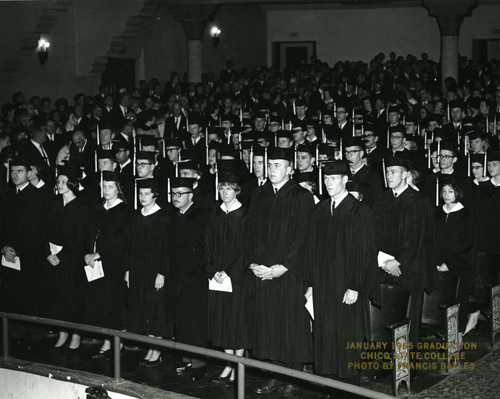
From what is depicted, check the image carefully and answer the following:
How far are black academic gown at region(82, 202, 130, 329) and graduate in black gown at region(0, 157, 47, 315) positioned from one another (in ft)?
2.65

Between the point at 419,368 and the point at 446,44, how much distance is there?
14008mm

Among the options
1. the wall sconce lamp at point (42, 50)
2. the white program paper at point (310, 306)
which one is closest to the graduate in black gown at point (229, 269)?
the white program paper at point (310, 306)

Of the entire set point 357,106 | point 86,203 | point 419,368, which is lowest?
point 419,368

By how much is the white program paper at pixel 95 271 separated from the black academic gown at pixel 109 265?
0.05 metres

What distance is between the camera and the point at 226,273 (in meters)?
7.60

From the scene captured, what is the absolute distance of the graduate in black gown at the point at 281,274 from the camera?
7.30 meters

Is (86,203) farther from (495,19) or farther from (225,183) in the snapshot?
(495,19)

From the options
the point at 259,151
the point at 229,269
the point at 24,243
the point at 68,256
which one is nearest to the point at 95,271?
the point at 68,256

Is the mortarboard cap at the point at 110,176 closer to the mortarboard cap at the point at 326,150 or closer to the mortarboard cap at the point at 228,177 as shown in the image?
the mortarboard cap at the point at 228,177

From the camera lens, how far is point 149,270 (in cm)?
833

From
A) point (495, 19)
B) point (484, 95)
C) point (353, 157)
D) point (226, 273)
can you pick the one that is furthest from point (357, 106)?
point (495, 19)

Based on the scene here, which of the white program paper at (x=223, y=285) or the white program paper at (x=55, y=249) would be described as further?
the white program paper at (x=55, y=249)

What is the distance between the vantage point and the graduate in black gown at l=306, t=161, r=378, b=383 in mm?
7004

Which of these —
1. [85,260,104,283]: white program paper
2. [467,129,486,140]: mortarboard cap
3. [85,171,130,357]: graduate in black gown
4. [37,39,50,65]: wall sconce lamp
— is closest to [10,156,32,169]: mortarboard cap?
[85,171,130,357]: graduate in black gown
